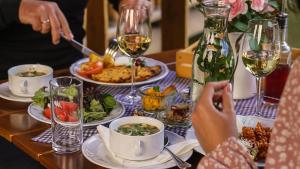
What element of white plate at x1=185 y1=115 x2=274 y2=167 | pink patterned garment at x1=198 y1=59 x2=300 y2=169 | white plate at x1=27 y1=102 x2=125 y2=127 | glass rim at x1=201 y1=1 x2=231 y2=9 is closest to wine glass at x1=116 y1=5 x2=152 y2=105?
white plate at x1=27 y1=102 x2=125 y2=127

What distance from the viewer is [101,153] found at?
1.42 metres

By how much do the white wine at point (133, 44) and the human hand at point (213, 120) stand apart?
61 cm

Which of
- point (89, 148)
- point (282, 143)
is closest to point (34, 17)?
point (89, 148)

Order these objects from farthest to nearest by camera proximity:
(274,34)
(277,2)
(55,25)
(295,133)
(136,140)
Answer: (55,25) → (277,2) → (274,34) → (136,140) → (295,133)

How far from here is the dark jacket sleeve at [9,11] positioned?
213 cm

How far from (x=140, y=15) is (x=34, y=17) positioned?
0.41 m

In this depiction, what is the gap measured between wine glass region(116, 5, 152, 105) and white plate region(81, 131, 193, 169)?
0.33 metres

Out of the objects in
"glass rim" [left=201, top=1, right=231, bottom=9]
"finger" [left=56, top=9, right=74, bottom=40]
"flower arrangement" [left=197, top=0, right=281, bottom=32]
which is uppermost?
"glass rim" [left=201, top=1, right=231, bottom=9]

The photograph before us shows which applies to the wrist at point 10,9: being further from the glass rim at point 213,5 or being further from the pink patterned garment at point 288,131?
the pink patterned garment at point 288,131

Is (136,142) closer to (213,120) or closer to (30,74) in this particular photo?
(213,120)

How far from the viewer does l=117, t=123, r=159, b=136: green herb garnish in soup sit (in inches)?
56.0

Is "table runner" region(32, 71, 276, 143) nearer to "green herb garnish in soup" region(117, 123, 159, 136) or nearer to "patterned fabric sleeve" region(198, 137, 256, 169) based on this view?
"green herb garnish in soup" region(117, 123, 159, 136)

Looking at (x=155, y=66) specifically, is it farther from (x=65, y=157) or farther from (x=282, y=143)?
(x=282, y=143)

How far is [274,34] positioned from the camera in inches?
63.2
